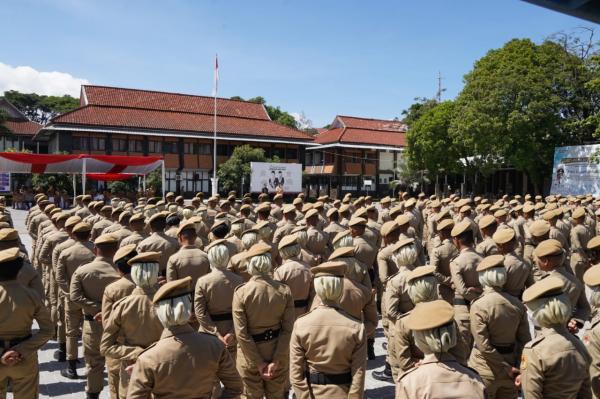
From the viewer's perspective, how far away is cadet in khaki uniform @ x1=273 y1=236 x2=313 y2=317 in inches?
193

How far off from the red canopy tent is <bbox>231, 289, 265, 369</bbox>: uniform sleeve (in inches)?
585

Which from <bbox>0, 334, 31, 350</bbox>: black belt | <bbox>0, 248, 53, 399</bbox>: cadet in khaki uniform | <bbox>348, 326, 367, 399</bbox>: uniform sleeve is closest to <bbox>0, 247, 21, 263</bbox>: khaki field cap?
<bbox>0, 248, 53, 399</bbox>: cadet in khaki uniform

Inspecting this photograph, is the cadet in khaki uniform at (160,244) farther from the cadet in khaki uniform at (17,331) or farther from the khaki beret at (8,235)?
the cadet in khaki uniform at (17,331)

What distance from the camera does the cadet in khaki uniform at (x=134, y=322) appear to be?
373 centimetres

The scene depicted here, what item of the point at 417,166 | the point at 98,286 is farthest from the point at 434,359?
the point at 417,166

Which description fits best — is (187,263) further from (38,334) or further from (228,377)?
(228,377)

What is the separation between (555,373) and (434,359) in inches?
38.9

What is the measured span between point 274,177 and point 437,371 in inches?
1194

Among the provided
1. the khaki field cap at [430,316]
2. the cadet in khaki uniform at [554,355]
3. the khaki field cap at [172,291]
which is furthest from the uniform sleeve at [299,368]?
the cadet in khaki uniform at [554,355]

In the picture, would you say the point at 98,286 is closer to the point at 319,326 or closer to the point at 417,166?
the point at 319,326

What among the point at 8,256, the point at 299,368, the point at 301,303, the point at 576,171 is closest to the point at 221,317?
the point at 301,303

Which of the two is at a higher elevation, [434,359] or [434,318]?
[434,318]

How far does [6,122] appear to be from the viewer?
156ft

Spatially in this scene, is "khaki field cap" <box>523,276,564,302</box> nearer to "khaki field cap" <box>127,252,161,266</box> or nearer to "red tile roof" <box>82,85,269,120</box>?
"khaki field cap" <box>127,252,161,266</box>
